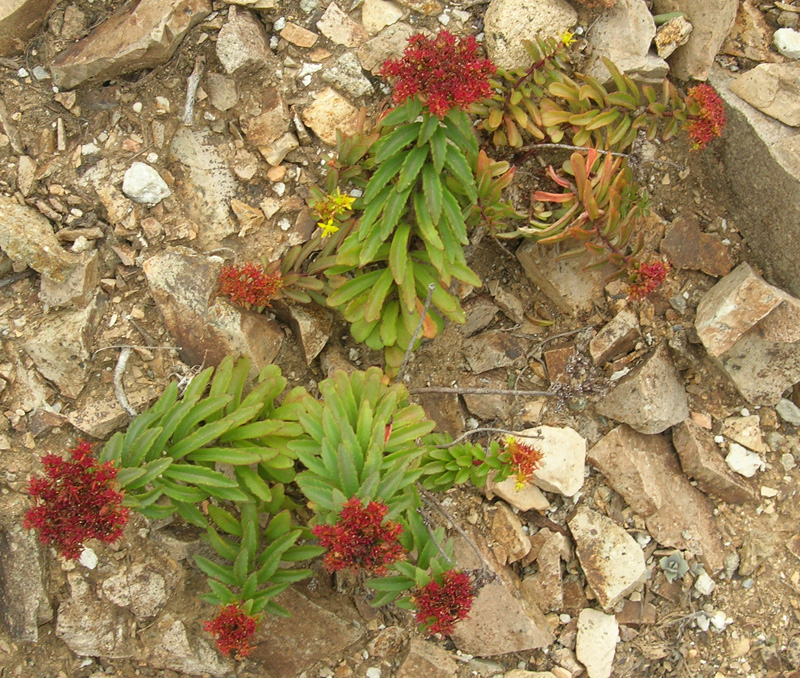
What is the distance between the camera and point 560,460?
427 centimetres

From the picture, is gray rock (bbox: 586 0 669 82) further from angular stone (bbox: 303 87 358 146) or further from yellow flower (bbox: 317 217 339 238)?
yellow flower (bbox: 317 217 339 238)

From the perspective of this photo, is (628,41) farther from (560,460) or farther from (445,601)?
(445,601)

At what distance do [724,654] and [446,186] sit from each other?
315 centimetres

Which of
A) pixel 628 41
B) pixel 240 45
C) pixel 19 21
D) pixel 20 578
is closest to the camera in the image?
→ pixel 20 578

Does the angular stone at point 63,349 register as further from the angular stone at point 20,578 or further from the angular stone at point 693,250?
the angular stone at point 693,250

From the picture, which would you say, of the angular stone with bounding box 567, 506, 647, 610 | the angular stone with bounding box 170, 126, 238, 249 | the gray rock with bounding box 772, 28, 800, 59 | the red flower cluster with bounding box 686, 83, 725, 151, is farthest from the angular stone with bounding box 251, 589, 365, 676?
the gray rock with bounding box 772, 28, 800, 59

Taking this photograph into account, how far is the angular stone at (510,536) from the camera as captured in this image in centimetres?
420

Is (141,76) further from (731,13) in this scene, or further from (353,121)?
(731,13)

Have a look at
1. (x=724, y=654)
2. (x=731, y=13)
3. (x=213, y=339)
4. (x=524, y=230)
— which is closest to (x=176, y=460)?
(x=213, y=339)

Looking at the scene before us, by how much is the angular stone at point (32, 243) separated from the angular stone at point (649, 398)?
3205mm

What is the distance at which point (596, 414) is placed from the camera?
14.8 ft

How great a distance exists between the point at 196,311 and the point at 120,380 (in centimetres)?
55

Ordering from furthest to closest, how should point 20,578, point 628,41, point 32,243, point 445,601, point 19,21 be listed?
1. point 628,41
2. point 19,21
3. point 32,243
4. point 20,578
5. point 445,601

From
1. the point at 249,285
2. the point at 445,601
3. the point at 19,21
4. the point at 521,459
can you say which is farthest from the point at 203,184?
the point at 445,601
